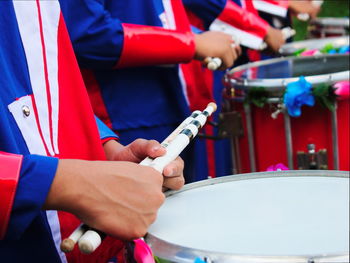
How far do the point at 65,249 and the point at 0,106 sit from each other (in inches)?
11.4

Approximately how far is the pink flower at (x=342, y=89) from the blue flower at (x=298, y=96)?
75mm

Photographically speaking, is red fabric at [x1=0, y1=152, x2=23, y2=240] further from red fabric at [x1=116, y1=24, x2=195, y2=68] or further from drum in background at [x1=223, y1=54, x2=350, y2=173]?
drum in background at [x1=223, y1=54, x2=350, y2=173]

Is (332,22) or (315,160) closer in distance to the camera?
(315,160)

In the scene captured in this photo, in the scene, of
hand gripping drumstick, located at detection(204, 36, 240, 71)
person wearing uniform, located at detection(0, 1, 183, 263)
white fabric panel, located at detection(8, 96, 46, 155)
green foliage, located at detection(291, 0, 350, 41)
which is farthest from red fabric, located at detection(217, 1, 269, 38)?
green foliage, located at detection(291, 0, 350, 41)

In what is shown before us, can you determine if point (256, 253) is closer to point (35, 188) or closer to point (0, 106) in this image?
point (35, 188)

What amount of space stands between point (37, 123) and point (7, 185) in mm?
259

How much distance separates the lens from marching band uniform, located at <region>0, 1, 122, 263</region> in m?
0.99

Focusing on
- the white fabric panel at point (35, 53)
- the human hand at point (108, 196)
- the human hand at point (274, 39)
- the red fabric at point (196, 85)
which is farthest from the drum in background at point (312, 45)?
the human hand at point (108, 196)

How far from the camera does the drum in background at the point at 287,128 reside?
6.88ft

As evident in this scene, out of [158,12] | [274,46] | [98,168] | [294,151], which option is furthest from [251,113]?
[98,168]

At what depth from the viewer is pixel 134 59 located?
2068mm

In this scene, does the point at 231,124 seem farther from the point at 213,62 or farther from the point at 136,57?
the point at 136,57

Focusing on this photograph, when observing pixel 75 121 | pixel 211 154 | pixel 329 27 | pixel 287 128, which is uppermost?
pixel 75 121

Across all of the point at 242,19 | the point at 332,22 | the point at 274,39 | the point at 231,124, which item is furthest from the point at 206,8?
the point at 332,22
